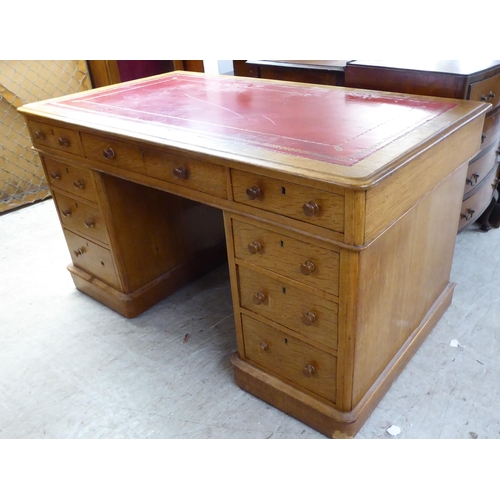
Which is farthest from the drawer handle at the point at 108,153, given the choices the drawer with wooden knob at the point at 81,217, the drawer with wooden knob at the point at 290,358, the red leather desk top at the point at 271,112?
the drawer with wooden knob at the point at 290,358

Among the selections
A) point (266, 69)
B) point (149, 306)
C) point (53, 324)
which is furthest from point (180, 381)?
point (266, 69)

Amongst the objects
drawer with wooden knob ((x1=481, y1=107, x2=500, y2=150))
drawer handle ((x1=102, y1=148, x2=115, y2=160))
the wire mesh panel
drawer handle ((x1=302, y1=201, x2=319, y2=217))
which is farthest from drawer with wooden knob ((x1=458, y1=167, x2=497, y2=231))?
the wire mesh panel

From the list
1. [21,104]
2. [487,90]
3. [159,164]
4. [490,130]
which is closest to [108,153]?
[159,164]

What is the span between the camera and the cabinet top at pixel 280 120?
120 centimetres

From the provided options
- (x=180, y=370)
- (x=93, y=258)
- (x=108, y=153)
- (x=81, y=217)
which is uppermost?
(x=108, y=153)

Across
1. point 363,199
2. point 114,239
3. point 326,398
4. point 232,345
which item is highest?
point 363,199

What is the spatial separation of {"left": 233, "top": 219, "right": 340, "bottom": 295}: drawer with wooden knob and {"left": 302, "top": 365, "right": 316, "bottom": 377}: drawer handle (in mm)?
295

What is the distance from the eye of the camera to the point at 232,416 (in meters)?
1.60

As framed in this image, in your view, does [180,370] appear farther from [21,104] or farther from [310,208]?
[21,104]

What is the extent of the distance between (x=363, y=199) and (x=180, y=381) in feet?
3.44

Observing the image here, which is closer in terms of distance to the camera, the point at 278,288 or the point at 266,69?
the point at 278,288

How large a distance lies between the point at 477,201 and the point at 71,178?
1.80 meters

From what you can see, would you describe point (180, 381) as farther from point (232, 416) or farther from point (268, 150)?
point (268, 150)

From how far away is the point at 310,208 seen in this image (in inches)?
45.2
